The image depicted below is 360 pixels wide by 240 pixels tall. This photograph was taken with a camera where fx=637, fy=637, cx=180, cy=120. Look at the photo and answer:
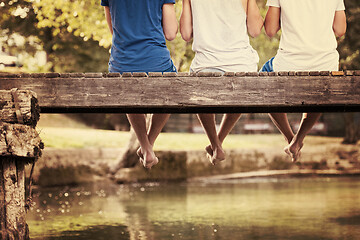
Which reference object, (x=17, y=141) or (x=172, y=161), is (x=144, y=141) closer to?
(x=17, y=141)

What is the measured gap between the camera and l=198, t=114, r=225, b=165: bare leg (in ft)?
17.9

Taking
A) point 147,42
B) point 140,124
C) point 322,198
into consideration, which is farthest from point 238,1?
point 322,198

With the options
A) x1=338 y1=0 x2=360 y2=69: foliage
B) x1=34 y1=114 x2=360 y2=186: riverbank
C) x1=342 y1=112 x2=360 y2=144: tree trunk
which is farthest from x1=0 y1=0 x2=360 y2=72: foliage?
x1=342 y1=112 x2=360 y2=144: tree trunk

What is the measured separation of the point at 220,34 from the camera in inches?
195

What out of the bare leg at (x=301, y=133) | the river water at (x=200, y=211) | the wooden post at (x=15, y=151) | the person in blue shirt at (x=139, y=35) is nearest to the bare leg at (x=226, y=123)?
the bare leg at (x=301, y=133)

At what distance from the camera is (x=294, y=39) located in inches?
197

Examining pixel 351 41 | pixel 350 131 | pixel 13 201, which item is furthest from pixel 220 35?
pixel 350 131

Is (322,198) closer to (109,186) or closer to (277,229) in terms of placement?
(277,229)

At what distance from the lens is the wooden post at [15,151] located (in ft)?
13.1

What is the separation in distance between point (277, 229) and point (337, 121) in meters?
17.8

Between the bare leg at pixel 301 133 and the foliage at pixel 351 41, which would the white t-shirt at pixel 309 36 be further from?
the foliage at pixel 351 41

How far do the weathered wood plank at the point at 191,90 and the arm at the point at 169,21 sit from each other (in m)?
0.68

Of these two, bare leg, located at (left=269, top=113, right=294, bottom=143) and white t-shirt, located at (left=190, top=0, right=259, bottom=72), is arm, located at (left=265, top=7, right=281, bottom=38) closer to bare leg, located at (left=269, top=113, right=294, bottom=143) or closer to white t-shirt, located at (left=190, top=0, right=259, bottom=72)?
white t-shirt, located at (left=190, top=0, right=259, bottom=72)

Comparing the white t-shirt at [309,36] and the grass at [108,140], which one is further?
→ the grass at [108,140]
